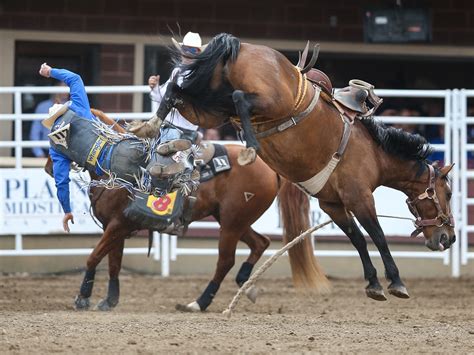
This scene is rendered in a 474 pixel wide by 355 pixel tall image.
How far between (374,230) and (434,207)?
0.55m

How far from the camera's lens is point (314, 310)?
9570 mm

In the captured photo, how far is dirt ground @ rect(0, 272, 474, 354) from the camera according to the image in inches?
267

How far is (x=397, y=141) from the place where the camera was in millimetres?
7742

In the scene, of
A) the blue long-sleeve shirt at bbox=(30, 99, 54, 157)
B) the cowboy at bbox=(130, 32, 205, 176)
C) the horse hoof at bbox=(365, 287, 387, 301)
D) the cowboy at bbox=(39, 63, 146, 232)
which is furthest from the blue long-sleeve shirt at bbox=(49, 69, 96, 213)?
the blue long-sleeve shirt at bbox=(30, 99, 54, 157)

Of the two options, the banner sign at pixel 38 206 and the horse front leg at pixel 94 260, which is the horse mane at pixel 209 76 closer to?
the horse front leg at pixel 94 260

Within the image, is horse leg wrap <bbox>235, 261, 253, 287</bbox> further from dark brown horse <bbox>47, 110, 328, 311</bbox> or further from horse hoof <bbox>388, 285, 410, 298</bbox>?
horse hoof <bbox>388, 285, 410, 298</bbox>

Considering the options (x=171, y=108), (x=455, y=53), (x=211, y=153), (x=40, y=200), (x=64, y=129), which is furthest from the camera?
(x=455, y=53)

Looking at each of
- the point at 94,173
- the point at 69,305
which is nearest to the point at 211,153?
the point at 94,173

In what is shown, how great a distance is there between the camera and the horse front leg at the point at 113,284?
915 centimetres

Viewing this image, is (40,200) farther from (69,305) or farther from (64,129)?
(64,129)

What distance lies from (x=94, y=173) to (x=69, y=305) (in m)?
1.43

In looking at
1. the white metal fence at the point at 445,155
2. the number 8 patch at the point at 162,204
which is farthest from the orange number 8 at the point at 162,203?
the white metal fence at the point at 445,155

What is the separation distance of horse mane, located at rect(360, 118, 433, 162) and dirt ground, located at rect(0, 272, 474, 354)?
49.2 inches

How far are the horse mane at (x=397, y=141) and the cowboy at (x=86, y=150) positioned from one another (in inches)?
70.8
